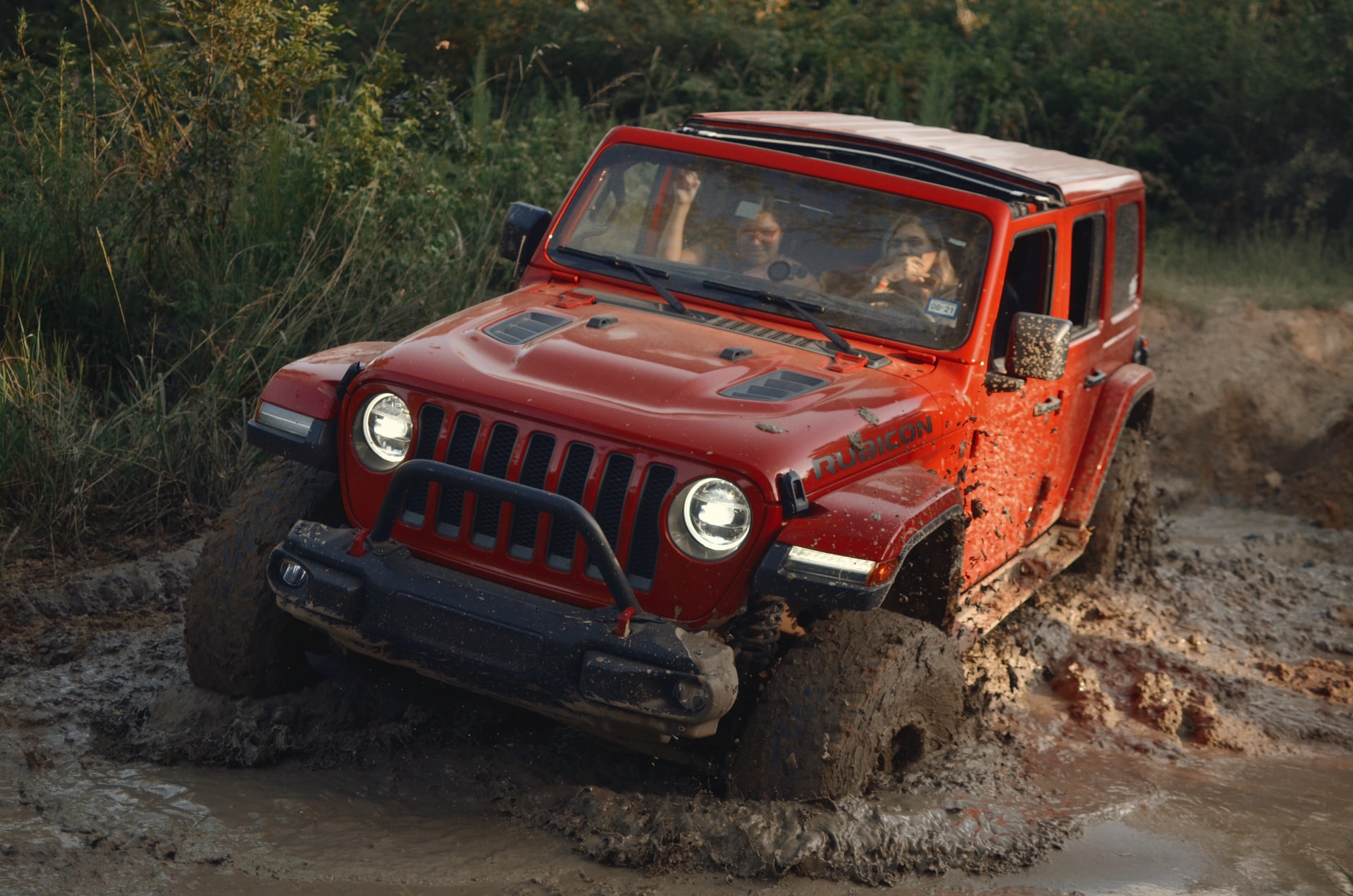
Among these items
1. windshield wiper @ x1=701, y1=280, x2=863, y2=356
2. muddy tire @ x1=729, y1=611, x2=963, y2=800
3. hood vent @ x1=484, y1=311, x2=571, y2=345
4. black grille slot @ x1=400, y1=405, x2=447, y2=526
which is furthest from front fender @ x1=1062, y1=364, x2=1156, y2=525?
black grille slot @ x1=400, y1=405, x2=447, y2=526

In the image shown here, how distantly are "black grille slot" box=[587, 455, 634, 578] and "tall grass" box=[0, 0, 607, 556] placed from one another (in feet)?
8.63

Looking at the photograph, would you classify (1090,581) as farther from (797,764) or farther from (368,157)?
(368,157)

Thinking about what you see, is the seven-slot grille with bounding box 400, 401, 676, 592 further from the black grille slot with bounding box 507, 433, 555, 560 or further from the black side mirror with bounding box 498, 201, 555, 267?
the black side mirror with bounding box 498, 201, 555, 267

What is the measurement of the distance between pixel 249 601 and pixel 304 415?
527 millimetres

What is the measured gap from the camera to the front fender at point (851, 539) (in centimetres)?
322

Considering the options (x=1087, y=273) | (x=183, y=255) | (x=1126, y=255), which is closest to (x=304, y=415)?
(x=183, y=255)

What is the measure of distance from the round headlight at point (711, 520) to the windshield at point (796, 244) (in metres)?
1.03

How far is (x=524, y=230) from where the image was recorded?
15.3 feet

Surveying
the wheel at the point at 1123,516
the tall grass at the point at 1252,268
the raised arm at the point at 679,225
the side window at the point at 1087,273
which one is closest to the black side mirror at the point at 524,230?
the raised arm at the point at 679,225

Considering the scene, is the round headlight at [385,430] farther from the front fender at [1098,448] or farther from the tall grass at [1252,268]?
the tall grass at [1252,268]

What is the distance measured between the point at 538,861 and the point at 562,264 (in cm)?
202

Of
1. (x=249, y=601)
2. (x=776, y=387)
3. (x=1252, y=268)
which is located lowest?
(x=249, y=601)

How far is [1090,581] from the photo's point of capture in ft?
20.5

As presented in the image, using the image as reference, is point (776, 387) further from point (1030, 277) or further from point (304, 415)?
point (1030, 277)
